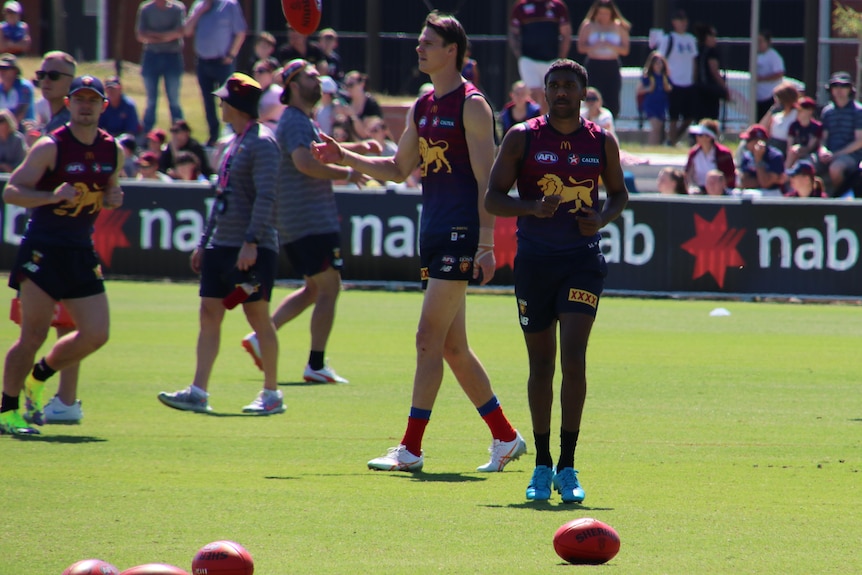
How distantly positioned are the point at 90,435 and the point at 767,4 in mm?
26636

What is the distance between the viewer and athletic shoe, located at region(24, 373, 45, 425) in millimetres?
9477

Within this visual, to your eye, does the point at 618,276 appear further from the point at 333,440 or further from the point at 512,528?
the point at 512,528

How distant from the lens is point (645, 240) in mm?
18859

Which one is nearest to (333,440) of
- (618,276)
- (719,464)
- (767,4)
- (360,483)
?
(360,483)

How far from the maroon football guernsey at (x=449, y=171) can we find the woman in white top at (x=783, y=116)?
14.9 meters

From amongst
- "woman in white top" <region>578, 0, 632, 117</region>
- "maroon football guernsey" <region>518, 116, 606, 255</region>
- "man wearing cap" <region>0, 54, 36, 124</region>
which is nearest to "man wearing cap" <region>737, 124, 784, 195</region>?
"woman in white top" <region>578, 0, 632, 117</region>

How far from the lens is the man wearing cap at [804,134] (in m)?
21.4

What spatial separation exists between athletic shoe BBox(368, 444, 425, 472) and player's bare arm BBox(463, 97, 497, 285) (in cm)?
103

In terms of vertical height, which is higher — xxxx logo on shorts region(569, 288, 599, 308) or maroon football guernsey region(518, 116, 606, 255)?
maroon football guernsey region(518, 116, 606, 255)

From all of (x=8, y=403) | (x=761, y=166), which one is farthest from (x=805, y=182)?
(x=8, y=403)

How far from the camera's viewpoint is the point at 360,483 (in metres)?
7.41

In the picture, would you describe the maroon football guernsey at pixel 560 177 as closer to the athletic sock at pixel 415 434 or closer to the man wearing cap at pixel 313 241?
the athletic sock at pixel 415 434

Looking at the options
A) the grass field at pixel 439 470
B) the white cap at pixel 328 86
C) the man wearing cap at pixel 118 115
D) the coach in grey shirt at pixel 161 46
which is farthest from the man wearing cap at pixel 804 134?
the man wearing cap at pixel 118 115

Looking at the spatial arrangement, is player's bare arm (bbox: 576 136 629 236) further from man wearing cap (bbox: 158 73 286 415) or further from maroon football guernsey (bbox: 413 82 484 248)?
man wearing cap (bbox: 158 73 286 415)
